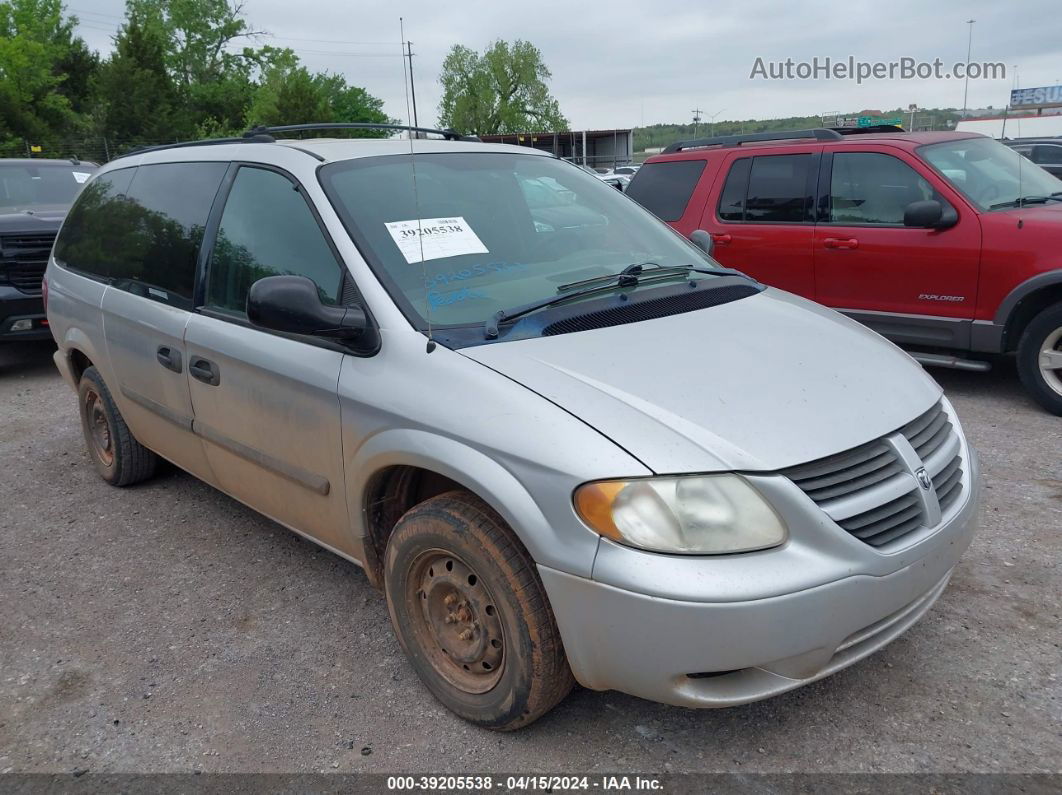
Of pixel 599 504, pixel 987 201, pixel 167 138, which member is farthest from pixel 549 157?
pixel 167 138

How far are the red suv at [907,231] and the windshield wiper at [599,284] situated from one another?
3064mm

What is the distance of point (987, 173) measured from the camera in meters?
6.16

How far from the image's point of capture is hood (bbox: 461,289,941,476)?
7.45 feet

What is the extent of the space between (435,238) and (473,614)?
1.31m

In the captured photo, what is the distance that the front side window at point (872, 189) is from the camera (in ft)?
20.1

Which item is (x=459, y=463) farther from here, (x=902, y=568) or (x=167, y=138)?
(x=167, y=138)

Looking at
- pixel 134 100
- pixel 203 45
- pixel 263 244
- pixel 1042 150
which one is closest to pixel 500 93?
pixel 203 45

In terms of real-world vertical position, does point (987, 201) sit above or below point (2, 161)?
below

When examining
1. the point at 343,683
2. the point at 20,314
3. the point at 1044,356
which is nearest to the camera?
Result: the point at 343,683

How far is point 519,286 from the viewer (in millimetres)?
3047

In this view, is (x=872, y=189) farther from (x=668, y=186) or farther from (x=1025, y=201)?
(x=668, y=186)

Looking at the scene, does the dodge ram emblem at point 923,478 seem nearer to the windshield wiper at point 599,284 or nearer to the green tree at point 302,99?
the windshield wiper at point 599,284

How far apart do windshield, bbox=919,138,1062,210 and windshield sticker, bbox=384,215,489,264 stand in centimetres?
430

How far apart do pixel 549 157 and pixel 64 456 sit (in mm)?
3820
